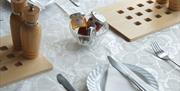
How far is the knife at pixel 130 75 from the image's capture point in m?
0.79

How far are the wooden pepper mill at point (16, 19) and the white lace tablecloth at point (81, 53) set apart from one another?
7 centimetres

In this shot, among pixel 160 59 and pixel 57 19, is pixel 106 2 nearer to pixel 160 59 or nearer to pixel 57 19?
pixel 57 19

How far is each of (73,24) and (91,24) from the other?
0.05 m

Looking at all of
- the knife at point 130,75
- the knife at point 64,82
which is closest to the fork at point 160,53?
the knife at point 130,75

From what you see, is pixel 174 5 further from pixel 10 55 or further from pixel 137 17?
pixel 10 55

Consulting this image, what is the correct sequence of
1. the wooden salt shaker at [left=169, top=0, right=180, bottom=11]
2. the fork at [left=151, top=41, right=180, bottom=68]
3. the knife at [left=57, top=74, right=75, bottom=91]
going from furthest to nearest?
the wooden salt shaker at [left=169, top=0, right=180, bottom=11], the fork at [left=151, top=41, right=180, bottom=68], the knife at [left=57, top=74, right=75, bottom=91]

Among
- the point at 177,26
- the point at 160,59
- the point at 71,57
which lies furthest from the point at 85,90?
the point at 177,26

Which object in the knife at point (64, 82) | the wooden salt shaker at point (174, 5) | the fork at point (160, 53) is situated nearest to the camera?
the knife at point (64, 82)

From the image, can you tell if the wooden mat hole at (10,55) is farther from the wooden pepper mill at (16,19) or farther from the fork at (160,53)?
the fork at (160,53)

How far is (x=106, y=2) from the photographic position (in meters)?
1.14

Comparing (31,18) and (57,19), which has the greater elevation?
(31,18)

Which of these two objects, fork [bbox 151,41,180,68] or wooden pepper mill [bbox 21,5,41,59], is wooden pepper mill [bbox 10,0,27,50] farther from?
fork [bbox 151,41,180,68]

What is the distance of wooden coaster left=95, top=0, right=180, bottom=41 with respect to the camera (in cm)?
100

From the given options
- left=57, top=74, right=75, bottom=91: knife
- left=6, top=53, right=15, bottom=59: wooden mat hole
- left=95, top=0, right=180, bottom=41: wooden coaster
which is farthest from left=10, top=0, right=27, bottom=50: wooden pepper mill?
left=95, top=0, right=180, bottom=41: wooden coaster
